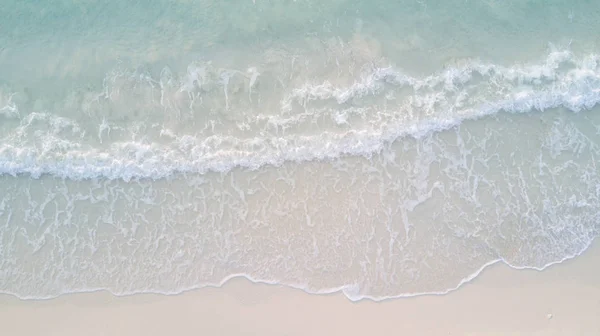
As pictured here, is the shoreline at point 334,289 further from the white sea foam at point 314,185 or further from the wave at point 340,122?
the wave at point 340,122

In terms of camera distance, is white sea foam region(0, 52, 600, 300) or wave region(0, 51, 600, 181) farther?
wave region(0, 51, 600, 181)

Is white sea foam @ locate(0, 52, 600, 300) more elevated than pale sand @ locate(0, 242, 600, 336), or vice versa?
white sea foam @ locate(0, 52, 600, 300)

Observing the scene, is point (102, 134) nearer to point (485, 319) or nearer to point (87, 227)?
point (87, 227)

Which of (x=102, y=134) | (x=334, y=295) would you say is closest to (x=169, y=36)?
(x=102, y=134)

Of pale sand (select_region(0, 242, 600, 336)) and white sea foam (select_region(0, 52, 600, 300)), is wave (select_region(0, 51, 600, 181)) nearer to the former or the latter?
white sea foam (select_region(0, 52, 600, 300))

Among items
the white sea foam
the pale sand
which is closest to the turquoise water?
the white sea foam
